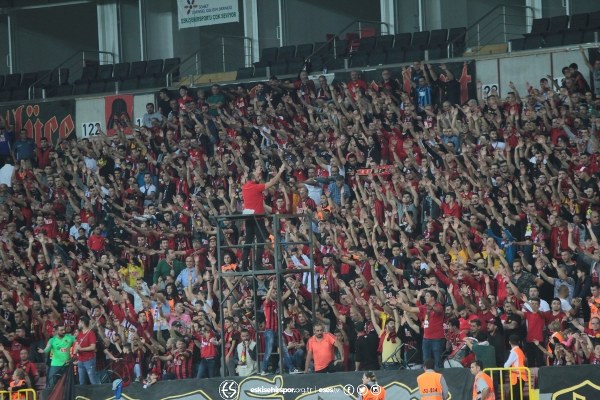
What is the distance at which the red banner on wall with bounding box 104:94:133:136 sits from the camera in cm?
3191

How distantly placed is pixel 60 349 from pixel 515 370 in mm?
8947

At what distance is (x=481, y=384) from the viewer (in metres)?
17.8

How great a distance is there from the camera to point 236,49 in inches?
1378

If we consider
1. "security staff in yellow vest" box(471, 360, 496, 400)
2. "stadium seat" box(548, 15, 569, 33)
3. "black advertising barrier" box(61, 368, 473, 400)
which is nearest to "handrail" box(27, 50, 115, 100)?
"stadium seat" box(548, 15, 569, 33)

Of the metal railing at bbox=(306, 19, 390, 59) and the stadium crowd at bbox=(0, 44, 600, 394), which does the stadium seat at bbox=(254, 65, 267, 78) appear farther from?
the stadium crowd at bbox=(0, 44, 600, 394)

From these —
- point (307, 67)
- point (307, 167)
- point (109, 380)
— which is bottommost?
point (109, 380)

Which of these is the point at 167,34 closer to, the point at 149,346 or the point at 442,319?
the point at 149,346

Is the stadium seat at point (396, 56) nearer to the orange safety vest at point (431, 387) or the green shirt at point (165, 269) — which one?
the green shirt at point (165, 269)

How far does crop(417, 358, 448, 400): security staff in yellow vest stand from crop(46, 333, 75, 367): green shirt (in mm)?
8074

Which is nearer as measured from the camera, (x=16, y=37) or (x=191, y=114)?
(x=191, y=114)

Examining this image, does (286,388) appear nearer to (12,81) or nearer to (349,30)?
(349,30)

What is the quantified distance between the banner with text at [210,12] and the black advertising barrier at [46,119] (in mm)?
4178

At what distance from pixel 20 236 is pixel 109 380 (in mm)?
6038

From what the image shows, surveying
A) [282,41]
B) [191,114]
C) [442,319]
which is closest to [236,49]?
[282,41]
